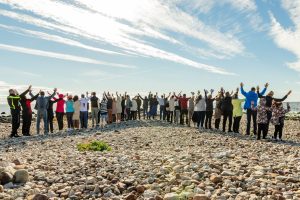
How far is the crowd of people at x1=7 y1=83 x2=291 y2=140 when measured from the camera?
19938 mm

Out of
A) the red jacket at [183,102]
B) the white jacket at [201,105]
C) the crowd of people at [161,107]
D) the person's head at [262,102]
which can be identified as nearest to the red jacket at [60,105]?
the crowd of people at [161,107]

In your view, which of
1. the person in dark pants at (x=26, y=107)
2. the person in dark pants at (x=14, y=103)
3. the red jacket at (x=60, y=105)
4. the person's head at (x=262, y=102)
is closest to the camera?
the person's head at (x=262, y=102)

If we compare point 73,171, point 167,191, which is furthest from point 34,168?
point 167,191

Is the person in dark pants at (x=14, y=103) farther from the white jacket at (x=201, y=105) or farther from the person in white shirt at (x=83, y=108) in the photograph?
the white jacket at (x=201, y=105)

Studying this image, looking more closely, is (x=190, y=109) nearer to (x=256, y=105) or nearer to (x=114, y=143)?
(x=256, y=105)

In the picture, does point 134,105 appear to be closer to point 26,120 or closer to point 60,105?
point 60,105

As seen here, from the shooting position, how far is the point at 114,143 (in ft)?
56.7

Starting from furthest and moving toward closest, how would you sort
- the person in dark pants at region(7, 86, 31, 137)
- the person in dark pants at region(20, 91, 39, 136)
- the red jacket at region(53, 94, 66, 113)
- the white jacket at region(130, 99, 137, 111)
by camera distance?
the white jacket at region(130, 99, 137, 111)
the red jacket at region(53, 94, 66, 113)
the person in dark pants at region(20, 91, 39, 136)
the person in dark pants at region(7, 86, 31, 137)

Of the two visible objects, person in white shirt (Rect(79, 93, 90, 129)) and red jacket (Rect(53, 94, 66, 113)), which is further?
person in white shirt (Rect(79, 93, 90, 129))

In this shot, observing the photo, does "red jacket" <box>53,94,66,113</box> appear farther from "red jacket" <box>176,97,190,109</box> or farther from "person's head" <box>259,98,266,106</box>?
"person's head" <box>259,98,266,106</box>

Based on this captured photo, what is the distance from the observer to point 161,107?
32.1 meters

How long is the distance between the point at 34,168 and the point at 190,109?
19.2 metres

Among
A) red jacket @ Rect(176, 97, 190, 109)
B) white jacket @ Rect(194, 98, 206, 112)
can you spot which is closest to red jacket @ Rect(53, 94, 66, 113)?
white jacket @ Rect(194, 98, 206, 112)

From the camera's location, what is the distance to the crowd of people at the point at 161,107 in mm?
19938
